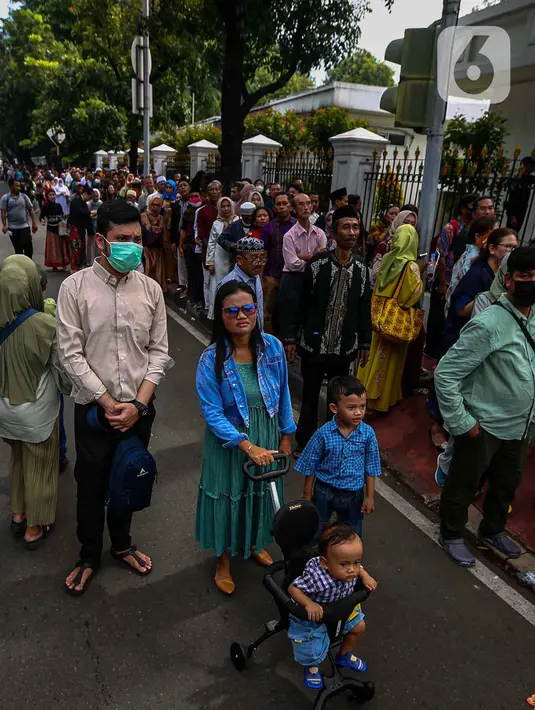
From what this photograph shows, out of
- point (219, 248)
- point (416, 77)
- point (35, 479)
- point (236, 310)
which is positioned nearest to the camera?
point (236, 310)

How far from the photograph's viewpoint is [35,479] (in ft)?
10.9

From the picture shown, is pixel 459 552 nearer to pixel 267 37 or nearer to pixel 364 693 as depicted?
pixel 364 693

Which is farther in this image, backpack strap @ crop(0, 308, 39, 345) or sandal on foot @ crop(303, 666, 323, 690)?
backpack strap @ crop(0, 308, 39, 345)

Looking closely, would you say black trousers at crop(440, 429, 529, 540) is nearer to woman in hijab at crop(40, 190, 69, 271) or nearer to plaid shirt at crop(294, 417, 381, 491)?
plaid shirt at crop(294, 417, 381, 491)

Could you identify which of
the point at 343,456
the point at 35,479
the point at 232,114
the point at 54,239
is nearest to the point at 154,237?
the point at 54,239

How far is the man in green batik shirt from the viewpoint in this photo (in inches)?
118

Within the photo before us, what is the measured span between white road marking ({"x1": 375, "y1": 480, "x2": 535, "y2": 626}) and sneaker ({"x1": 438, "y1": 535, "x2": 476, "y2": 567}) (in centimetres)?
4

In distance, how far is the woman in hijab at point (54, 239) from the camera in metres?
10.6

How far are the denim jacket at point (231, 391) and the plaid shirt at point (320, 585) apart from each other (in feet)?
2.26

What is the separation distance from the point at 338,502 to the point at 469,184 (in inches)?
218

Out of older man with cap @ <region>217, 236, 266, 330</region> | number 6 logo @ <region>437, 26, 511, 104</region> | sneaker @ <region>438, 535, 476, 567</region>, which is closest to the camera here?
sneaker @ <region>438, 535, 476, 567</region>

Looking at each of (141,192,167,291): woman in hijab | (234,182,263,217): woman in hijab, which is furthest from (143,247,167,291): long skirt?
(234,182,263,217): woman in hijab

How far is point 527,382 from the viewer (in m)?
3.06

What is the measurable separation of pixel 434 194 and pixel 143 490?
3676 mm
